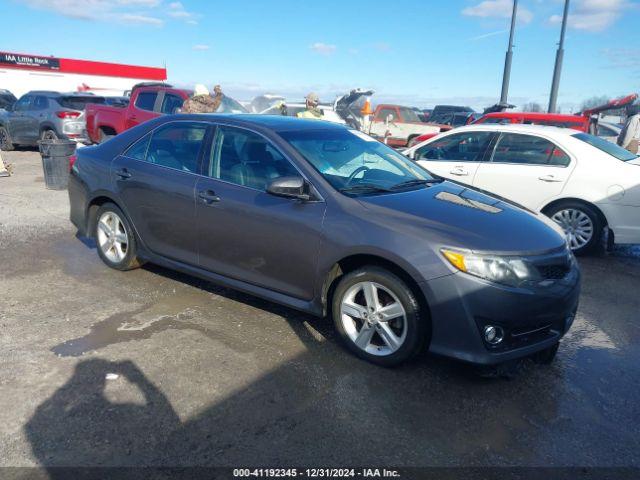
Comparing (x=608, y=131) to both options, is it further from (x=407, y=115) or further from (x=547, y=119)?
(x=407, y=115)

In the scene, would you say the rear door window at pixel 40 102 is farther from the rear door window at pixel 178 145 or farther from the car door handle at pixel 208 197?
the car door handle at pixel 208 197

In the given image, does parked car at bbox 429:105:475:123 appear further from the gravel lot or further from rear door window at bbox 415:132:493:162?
the gravel lot

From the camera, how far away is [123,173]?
4.69 m

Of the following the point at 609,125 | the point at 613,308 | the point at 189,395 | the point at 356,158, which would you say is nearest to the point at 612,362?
the point at 613,308

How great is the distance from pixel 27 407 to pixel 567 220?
6.07m

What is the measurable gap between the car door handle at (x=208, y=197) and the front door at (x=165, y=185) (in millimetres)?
111

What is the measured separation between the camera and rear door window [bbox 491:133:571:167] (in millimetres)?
6379

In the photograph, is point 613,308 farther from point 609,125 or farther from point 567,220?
point 609,125

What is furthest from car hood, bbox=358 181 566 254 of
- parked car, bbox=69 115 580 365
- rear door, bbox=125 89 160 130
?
rear door, bbox=125 89 160 130

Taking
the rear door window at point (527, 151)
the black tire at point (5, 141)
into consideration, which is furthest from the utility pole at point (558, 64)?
the black tire at point (5, 141)

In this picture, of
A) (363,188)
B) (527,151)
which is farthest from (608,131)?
(363,188)

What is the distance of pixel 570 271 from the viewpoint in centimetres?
336

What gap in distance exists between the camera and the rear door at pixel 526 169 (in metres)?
6.31

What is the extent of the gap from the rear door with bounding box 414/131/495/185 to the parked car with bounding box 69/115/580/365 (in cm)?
250
